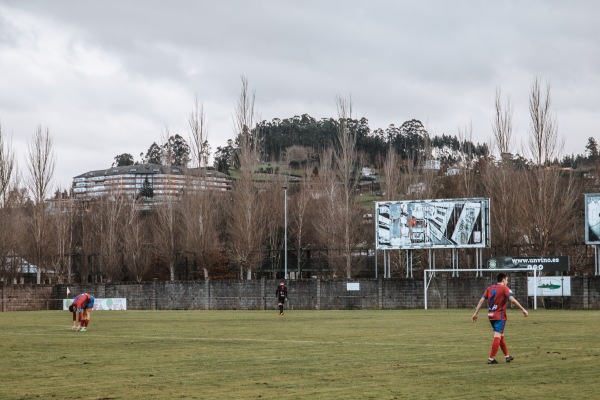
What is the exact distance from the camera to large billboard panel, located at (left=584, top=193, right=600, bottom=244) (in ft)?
213

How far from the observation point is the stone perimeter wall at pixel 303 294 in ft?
214

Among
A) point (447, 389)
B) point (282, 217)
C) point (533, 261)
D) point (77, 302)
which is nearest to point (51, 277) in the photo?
point (282, 217)

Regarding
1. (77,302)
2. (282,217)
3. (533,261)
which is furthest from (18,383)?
(282,217)

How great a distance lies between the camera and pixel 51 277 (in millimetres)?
103438

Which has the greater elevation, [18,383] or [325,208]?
[325,208]

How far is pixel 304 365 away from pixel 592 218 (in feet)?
158

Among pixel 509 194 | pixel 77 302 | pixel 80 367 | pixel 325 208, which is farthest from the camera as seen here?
pixel 325 208

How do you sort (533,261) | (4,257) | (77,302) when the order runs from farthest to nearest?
(4,257), (533,261), (77,302)

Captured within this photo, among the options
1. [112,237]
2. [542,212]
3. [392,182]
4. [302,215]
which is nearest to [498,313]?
[542,212]

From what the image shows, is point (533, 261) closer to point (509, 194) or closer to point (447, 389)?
point (509, 194)

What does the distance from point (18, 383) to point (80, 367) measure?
11.4 ft

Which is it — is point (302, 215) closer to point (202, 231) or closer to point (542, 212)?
point (202, 231)

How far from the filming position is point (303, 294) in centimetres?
7294

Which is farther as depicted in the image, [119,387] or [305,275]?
[305,275]
